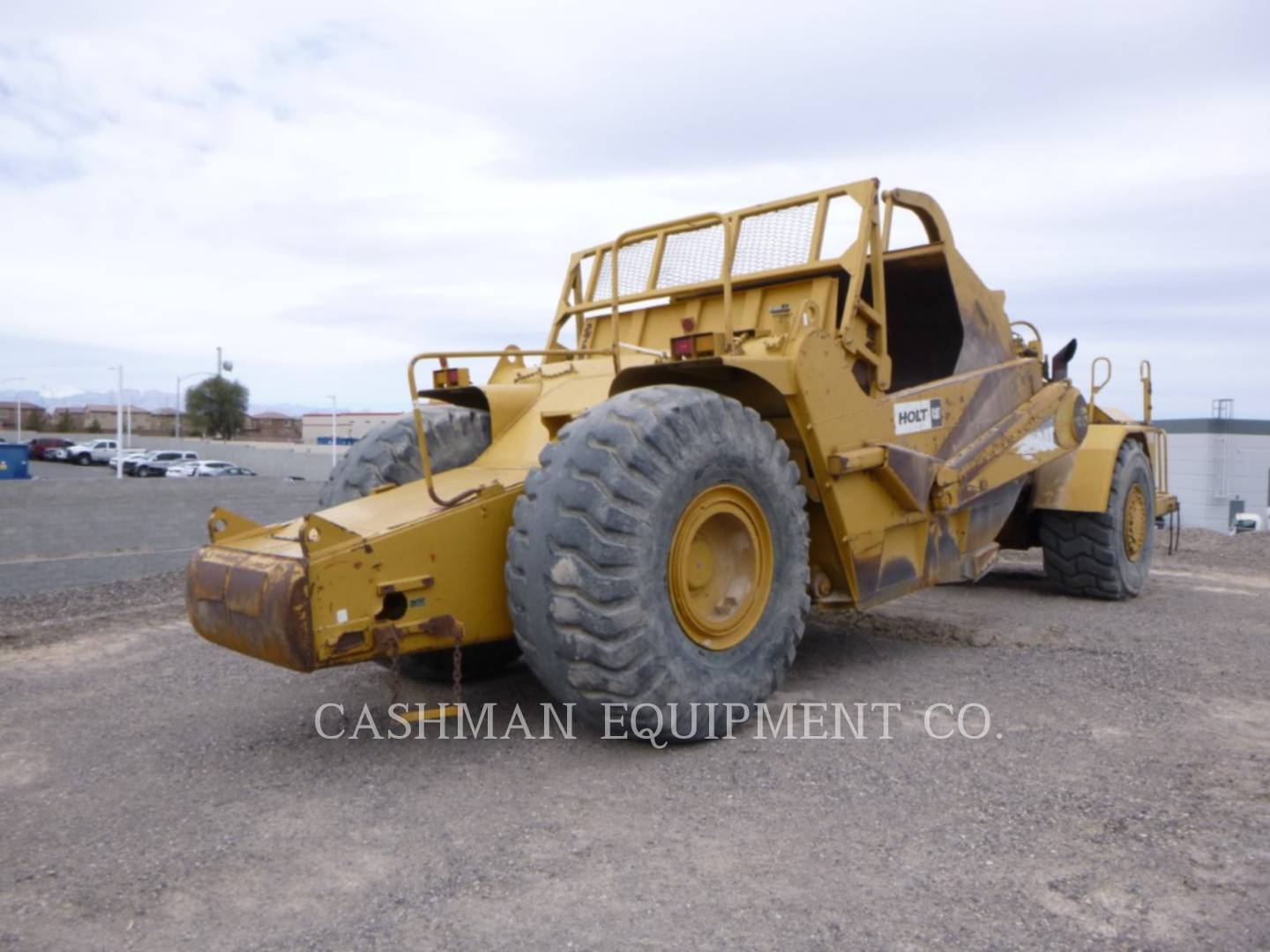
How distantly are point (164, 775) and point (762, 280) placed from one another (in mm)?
4073

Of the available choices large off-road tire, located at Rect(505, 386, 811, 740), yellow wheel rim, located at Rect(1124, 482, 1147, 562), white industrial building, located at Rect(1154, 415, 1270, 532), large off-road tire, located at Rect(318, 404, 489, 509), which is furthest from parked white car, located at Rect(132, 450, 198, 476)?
large off-road tire, located at Rect(505, 386, 811, 740)

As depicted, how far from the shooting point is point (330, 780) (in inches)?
165

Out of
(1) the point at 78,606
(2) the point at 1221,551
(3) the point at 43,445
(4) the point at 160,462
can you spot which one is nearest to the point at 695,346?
(1) the point at 78,606

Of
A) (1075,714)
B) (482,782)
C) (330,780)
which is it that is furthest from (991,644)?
(330,780)

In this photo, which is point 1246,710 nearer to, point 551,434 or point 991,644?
point 991,644

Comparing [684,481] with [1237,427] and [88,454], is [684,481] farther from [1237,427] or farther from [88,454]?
[88,454]

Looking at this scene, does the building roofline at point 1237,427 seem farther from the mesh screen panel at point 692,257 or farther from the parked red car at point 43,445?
the parked red car at point 43,445

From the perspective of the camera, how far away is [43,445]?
168 feet

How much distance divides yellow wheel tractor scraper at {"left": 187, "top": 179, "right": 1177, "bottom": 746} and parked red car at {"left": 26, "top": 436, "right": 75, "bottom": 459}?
52503mm

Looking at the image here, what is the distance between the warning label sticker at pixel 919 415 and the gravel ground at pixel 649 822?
4.73 feet

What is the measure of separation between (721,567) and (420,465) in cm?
195

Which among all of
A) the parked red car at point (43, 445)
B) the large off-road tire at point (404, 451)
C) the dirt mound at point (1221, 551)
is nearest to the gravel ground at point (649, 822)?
the large off-road tire at point (404, 451)

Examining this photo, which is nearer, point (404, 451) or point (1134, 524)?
point (404, 451)

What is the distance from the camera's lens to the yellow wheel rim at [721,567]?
4.54 meters
